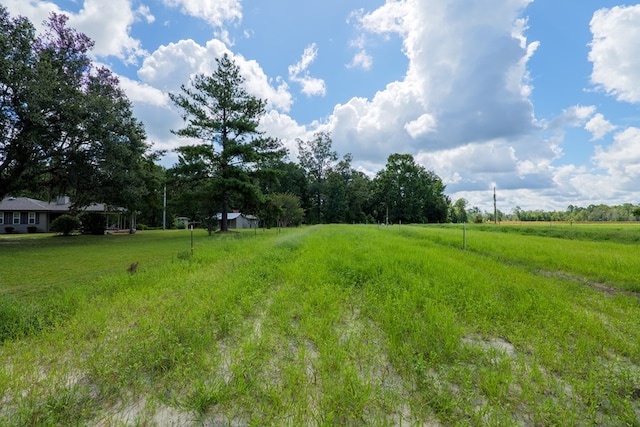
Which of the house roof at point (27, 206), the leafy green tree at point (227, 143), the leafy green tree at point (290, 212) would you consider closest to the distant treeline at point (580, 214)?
the leafy green tree at point (290, 212)

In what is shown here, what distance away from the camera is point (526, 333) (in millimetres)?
3484

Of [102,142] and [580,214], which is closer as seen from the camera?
Answer: [102,142]

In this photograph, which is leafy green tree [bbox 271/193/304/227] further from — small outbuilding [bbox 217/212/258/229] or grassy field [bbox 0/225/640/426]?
grassy field [bbox 0/225/640/426]

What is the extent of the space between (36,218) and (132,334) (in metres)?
39.6

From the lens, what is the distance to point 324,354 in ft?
9.62

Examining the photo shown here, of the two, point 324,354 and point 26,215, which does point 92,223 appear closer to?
point 26,215

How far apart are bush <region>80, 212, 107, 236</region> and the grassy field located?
24.2m

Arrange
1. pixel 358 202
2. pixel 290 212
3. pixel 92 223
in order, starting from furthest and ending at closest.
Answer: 1. pixel 358 202
2. pixel 290 212
3. pixel 92 223

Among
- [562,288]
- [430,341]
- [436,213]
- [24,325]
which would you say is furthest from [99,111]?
[436,213]

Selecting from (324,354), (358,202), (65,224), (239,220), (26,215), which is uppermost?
(358,202)

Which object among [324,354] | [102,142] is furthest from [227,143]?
[324,354]

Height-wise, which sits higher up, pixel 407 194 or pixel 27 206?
pixel 407 194

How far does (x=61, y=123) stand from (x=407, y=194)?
56.3 meters

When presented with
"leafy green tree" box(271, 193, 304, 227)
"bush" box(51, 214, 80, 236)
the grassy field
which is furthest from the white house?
the grassy field
